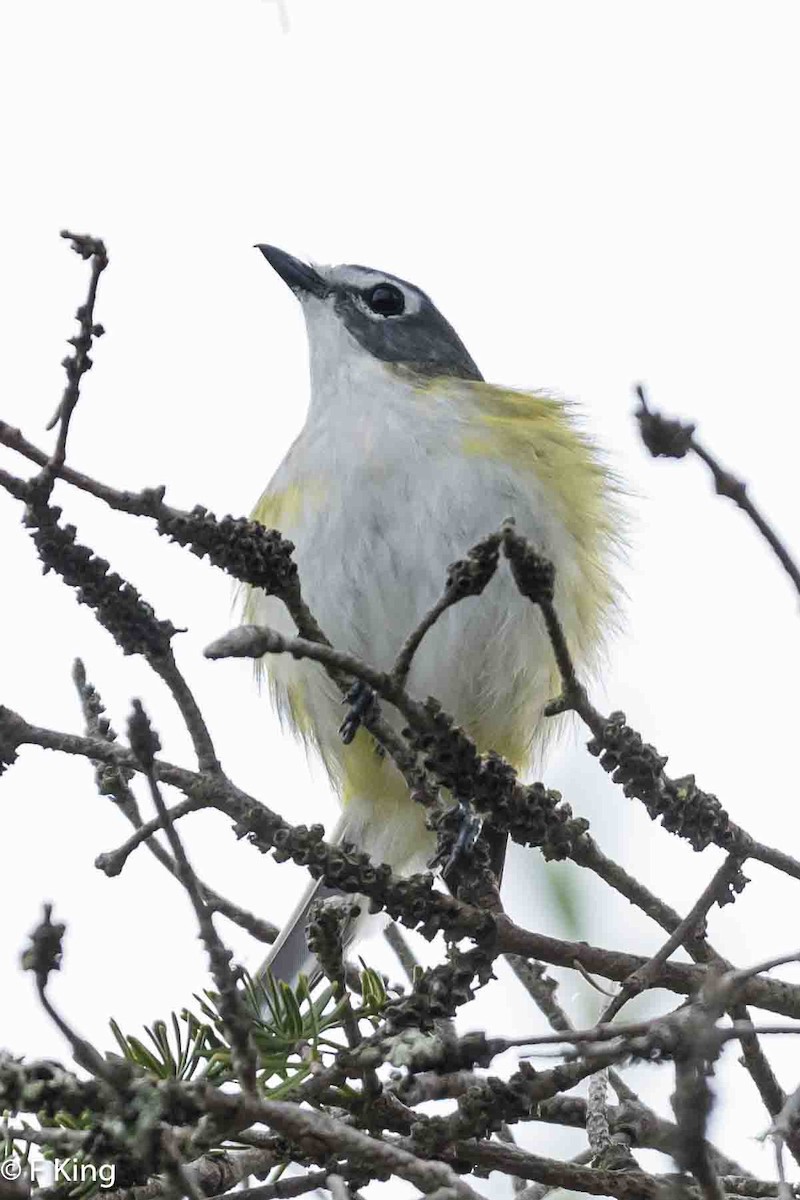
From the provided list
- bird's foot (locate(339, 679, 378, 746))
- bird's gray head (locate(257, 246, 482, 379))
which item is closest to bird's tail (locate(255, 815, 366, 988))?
bird's foot (locate(339, 679, 378, 746))

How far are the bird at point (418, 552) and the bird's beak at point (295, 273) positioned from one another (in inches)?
11.2

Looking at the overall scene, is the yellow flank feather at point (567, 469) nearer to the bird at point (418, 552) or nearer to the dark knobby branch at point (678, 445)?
the bird at point (418, 552)

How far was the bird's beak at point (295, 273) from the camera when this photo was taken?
4.42 m

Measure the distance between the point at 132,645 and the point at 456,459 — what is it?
1.73 meters

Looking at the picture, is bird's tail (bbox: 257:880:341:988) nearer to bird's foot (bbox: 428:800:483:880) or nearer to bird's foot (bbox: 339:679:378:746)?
bird's foot (bbox: 339:679:378:746)

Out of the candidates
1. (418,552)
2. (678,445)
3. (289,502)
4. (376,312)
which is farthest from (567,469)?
(678,445)

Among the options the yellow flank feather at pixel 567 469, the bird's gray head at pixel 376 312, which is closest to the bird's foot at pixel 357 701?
the yellow flank feather at pixel 567 469

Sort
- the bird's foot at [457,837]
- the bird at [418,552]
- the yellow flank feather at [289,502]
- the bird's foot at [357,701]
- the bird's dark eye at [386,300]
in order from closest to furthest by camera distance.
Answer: the bird's foot at [457,837] < the bird's foot at [357,701] < the bird at [418,552] < the yellow flank feather at [289,502] < the bird's dark eye at [386,300]

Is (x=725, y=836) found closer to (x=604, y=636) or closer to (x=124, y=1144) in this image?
(x=124, y=1144)

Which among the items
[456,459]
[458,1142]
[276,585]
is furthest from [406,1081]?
[456,459]

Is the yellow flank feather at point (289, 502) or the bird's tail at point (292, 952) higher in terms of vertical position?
the yellow flank feather at point (289, 502)

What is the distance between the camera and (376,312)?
4480 millimetres

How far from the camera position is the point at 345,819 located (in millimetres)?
4035

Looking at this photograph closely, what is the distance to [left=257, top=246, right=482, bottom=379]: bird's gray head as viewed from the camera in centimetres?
438
